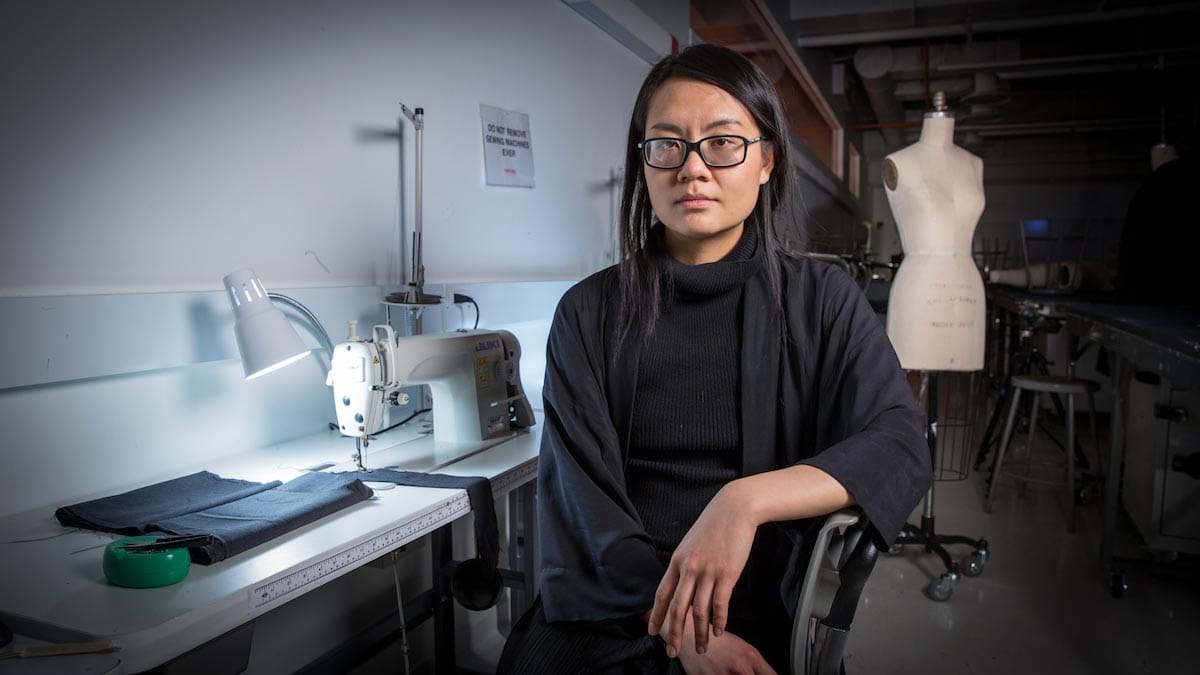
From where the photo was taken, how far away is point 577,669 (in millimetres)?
1076

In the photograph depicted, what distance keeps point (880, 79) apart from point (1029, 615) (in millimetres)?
5552

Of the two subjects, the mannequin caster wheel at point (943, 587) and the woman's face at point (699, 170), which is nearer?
the woman's face at point (699, 170)

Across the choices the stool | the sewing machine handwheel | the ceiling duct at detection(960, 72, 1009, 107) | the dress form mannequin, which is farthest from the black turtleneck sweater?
→ the ceiling duct at detection(960, 72, 1009, 107)

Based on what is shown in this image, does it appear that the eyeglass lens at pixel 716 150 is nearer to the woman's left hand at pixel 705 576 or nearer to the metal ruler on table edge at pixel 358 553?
the woman's left hand at pixel 705 576

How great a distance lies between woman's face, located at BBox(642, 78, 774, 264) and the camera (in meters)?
1.18

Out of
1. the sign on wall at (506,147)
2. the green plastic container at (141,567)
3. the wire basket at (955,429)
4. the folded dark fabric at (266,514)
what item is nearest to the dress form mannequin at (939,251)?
the wire basket at (955,429)

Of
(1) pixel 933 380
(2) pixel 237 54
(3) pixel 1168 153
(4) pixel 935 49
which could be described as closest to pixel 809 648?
(2) pixel 237 54

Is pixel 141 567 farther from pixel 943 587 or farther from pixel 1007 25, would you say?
pixel 1007 25

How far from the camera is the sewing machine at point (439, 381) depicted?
4.75 feet

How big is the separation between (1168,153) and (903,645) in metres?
3.73

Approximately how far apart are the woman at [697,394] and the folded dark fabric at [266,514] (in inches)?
13.7

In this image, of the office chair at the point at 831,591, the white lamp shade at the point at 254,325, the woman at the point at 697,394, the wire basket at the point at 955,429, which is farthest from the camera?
the wire basket at the point at 955,429

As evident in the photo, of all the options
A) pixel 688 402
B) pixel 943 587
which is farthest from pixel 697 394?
pixel 943 587

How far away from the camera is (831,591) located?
0.99 meters
